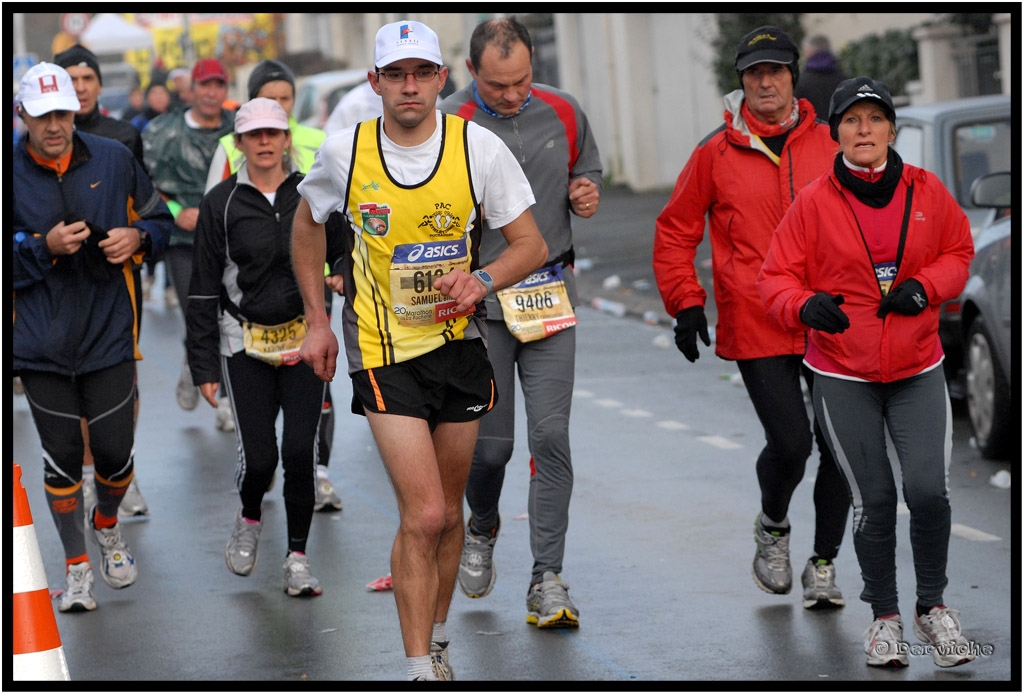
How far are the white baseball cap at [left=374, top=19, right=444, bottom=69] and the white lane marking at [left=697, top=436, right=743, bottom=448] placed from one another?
5025mm

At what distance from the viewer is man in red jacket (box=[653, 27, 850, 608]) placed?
658cm

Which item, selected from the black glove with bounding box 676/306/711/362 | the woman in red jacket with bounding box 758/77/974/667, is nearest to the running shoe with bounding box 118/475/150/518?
the black glove with bounding box 676/306/711/362

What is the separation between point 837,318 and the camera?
5.59 metres

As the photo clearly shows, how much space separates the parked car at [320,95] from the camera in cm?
2620

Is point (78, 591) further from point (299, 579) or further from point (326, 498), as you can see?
point (326, 498)

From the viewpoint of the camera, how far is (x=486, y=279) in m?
5.43

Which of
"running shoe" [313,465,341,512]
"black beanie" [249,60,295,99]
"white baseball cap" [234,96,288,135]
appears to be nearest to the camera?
"white baseball cap" [234,96,288,135]

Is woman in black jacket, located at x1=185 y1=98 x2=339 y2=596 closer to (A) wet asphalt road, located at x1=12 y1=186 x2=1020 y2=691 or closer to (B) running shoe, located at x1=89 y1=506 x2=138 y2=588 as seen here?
(A) wet asphalt road, located at x1=12 y1=186 x2=1020 y2=691

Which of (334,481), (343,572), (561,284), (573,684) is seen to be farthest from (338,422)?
(573,684)

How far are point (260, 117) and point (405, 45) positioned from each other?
191 cm

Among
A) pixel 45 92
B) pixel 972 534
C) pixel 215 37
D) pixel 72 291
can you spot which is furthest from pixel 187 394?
pixel 215 37

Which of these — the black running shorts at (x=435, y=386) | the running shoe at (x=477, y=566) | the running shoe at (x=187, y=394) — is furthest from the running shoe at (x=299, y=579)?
the running shoe at (x=187, y=394)

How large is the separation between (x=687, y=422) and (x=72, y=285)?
15.9 feet

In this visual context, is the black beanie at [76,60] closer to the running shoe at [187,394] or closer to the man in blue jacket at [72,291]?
the man in blue jacket at [72,291]
